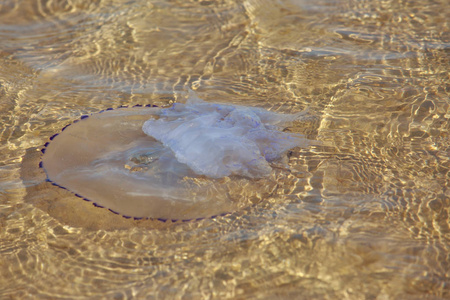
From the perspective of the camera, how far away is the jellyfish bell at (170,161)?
269 cm

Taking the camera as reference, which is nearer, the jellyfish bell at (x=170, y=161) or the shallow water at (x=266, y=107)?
the shallow water at (x=266, y=107)

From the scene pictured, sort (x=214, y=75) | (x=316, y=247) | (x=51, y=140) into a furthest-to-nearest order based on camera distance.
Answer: (x=214, y=75) → (x=51, y=140) → (x=316, y=247)

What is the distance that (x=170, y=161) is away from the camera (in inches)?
117

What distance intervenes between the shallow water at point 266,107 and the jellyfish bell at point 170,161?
0.14 m

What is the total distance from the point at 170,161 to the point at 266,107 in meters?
1.24

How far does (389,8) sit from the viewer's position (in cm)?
533

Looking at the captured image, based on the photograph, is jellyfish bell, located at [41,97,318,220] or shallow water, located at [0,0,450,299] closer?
shallow water, located at [0,0,450,299]

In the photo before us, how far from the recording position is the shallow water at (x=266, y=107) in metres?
2.40

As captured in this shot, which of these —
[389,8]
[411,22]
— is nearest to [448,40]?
[411,22]

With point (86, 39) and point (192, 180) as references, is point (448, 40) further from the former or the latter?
point (86, 39)

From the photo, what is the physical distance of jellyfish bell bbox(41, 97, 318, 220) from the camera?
2693 mm

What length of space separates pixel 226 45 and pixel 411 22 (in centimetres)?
224

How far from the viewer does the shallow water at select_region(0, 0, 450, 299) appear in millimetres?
2398

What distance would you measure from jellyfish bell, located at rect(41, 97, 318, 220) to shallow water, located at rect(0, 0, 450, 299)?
0.45ft
